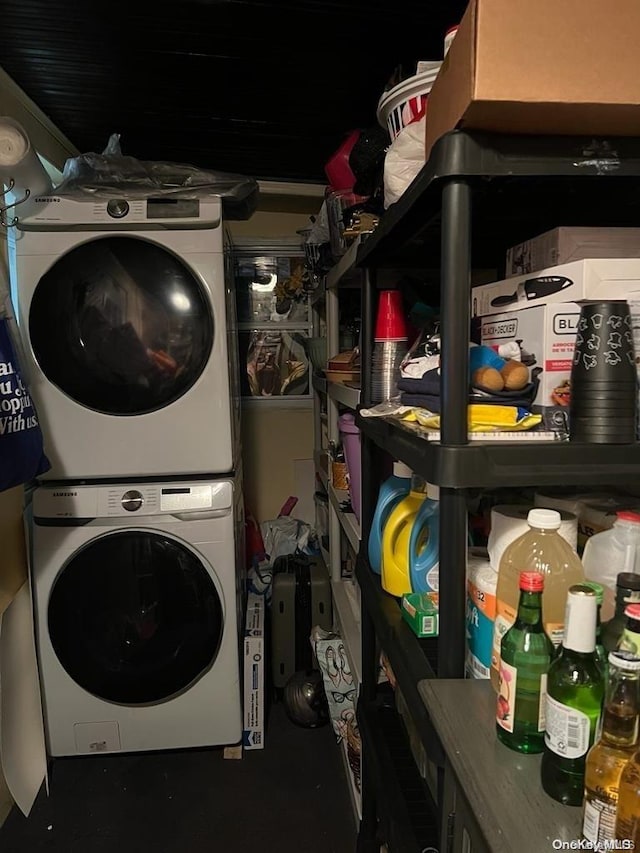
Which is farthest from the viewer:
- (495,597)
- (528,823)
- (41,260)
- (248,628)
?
(248,628)

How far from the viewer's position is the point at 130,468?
1.81m

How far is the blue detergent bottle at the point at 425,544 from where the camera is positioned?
102cm

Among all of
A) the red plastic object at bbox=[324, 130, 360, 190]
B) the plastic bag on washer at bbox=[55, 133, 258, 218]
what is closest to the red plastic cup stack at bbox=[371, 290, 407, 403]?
the red plastic object at bbox=[324, 130, 360, 190]

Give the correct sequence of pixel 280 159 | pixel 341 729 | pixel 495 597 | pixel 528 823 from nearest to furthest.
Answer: pixel 528 823 < pixel 495 597 < pixel 341 729 < pixel 280 159

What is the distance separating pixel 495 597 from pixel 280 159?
2.13 m

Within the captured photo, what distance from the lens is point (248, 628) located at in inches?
82.3

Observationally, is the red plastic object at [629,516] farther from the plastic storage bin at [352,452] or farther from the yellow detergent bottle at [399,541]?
the plastic storage bin at [352,452]

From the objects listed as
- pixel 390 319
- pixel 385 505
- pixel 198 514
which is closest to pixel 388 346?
pixel 390 319

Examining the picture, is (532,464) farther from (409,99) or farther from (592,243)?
(409,99)

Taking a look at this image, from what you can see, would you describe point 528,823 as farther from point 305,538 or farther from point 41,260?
point 305,538

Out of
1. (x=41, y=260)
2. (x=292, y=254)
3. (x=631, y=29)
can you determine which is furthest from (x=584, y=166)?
(x=292, y=254)

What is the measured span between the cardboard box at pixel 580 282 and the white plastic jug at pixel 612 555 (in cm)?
28

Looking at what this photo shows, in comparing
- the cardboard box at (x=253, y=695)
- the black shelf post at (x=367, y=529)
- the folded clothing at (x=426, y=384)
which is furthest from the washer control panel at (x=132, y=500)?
the folded clothing at (x=426, y=384)

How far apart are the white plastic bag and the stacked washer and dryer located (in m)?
0.92
